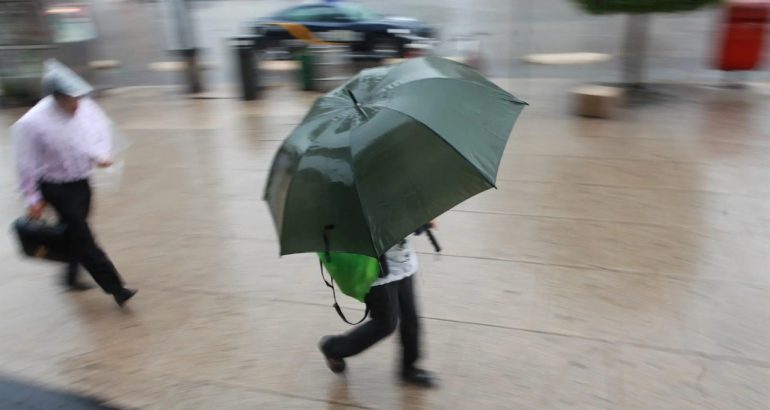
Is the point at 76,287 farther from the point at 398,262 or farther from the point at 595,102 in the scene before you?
the point at 595,102

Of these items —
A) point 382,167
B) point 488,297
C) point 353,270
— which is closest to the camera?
point 382,167

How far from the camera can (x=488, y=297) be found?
4.49 meters

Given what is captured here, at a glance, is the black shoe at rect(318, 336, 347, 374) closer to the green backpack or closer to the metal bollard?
the green backpack

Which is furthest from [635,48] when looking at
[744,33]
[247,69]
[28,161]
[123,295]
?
[28,161]

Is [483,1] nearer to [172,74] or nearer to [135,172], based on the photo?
[172,74]

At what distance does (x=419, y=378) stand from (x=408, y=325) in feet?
1.19

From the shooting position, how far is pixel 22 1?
10.4 meters

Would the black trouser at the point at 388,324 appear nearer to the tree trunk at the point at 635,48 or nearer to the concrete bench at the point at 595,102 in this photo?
the concrete bench at the point at 595,102

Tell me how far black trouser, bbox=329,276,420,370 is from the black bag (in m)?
2.09

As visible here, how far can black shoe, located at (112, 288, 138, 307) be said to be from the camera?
457 cm

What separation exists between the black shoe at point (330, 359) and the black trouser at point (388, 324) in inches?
1.4

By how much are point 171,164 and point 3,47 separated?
5.38m

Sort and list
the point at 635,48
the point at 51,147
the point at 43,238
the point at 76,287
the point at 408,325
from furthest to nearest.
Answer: the point at 635,48 → the point at 76,287 → the point at 43,238 → the point at 51,147 → the point at 408,325

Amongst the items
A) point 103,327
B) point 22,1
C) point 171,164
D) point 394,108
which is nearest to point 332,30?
point 22,1
